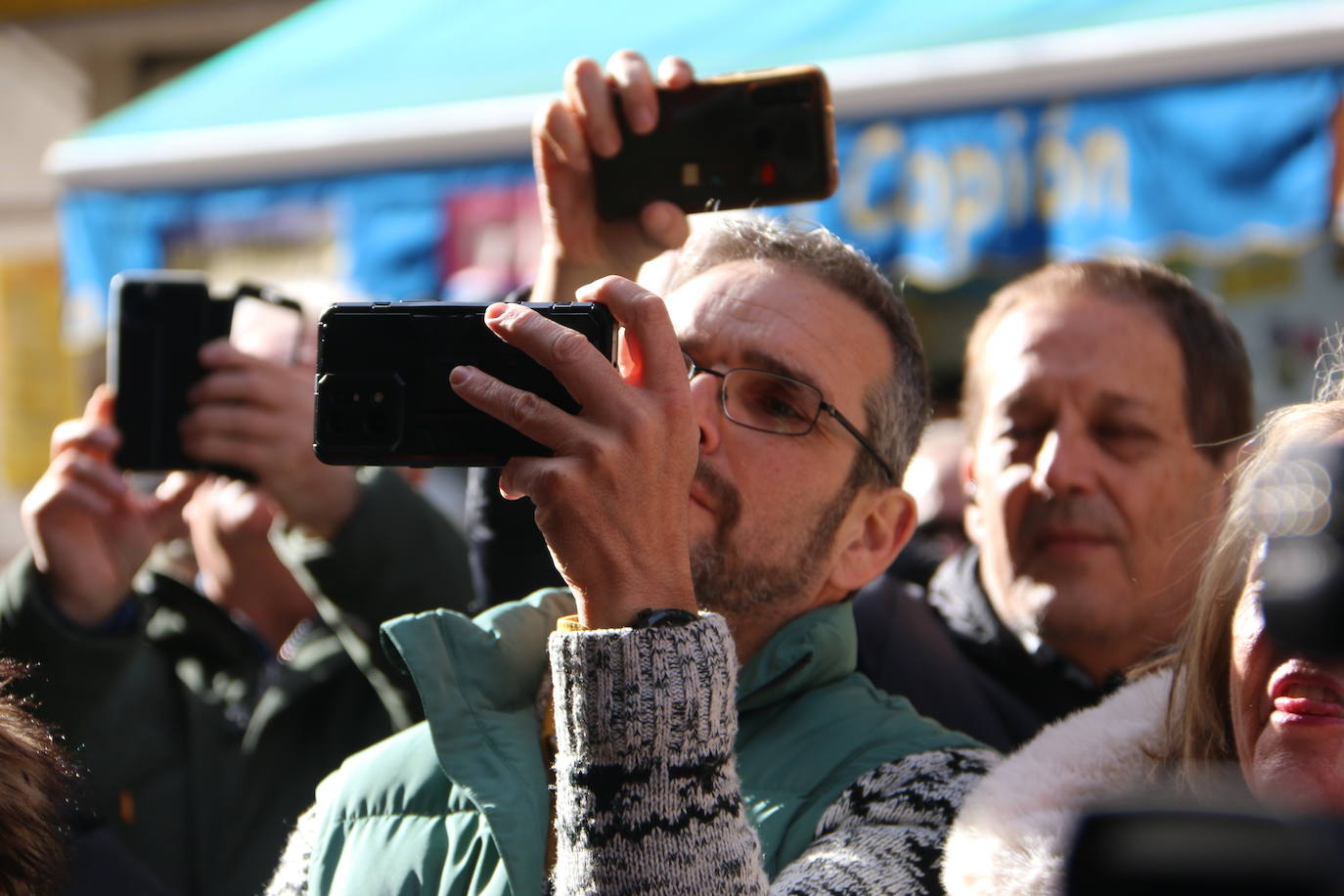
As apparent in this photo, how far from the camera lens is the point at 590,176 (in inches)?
75.7

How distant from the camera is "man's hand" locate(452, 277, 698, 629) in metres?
1.15

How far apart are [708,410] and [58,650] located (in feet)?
3.77

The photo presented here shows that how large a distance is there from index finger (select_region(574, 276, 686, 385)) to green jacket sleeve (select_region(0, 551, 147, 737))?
4.50ft

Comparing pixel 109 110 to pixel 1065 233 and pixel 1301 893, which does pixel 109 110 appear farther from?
pixel 1301 893

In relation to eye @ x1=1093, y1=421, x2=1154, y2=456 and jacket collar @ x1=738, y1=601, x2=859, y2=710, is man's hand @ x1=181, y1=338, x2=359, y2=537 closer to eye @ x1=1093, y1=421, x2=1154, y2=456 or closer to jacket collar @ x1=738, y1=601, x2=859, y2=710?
jacket collar @ x1=738, y1=601, x2=859, y2=710

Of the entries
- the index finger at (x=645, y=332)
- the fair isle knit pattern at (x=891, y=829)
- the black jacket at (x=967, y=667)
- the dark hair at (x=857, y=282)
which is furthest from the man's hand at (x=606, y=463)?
the black jacket at (x=967, y=667)

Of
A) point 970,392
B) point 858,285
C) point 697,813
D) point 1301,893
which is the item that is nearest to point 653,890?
point 697,813

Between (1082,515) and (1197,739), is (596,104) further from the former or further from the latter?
(1197,739)

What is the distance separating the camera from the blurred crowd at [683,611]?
3.80 ft

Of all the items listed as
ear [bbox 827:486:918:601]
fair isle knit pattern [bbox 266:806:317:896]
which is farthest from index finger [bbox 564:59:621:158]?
fair isle knit pattern [bbox 266:806:317:896]

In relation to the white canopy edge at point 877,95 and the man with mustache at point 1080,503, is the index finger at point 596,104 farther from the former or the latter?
the white canopy edge at point 877,95

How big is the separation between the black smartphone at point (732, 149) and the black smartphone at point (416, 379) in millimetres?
635

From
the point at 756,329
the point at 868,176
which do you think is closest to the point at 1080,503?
the point at 756,329

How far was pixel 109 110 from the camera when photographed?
7844mm
